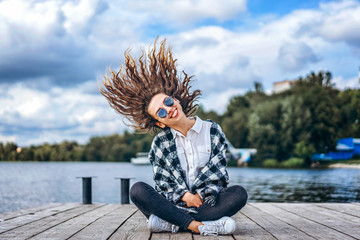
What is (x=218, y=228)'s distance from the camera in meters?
3.25

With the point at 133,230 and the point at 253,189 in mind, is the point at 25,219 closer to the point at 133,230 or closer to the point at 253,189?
the point at 133,230

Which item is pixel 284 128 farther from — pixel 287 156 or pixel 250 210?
pixel 250 210

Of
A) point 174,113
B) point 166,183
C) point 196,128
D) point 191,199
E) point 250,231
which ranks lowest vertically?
point 250,231

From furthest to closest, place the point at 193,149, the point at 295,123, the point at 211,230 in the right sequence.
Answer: the point at 295,123
the point at 193,149
the point at 211,230

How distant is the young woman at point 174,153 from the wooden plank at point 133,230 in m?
0.14

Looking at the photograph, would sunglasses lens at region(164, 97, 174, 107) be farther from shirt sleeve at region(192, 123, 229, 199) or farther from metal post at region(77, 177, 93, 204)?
metal post at region(77, 177, 93, 204)

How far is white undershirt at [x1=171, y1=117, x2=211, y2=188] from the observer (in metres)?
3.52

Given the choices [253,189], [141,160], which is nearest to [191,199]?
[253,189]

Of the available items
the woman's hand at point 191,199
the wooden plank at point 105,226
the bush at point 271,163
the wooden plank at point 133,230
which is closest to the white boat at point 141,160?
the bush at point 271,163

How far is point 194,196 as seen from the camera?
3.36m

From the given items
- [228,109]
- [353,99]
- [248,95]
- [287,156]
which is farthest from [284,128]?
[248,95]

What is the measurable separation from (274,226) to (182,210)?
0.95 meters

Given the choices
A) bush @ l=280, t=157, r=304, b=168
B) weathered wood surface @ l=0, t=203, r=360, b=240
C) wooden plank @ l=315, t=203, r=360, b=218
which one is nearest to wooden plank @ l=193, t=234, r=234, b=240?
weathered wood surface @ l=0, t=203, r=360, b=240

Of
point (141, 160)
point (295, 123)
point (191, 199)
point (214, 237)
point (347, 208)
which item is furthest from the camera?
point (141, 160)
